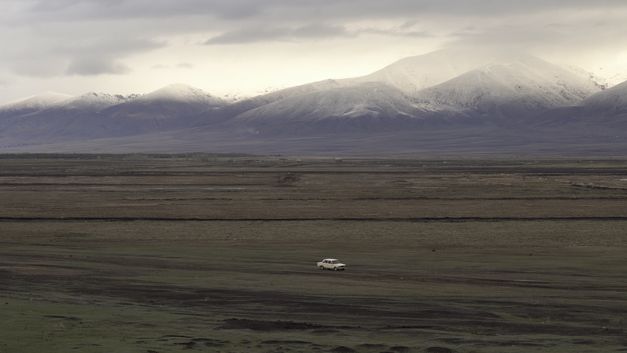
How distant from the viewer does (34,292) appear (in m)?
48.3

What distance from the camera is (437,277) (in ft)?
185

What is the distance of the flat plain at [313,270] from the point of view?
A: 124 feet

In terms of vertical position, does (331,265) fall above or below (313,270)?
above

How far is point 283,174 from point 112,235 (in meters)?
93.1

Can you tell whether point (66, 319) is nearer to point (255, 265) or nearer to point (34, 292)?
point (34, 292)

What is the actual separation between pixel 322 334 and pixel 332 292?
1146 cm

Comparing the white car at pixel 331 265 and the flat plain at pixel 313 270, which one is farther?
the white car at pixel 331 265

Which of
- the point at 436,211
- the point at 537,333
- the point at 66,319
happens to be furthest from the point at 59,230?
the point at 537,333

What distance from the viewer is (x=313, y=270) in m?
59.4

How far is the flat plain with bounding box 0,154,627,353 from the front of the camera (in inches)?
1491

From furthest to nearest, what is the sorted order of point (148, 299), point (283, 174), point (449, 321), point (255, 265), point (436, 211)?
point (283, 174) → point (436, 211) → point (255, 265) → point (148, 299) → point (449, 321)

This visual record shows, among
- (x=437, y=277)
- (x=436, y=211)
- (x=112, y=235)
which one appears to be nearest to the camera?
(x=437, y=277)

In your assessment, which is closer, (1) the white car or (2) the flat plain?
(2) the flat plain

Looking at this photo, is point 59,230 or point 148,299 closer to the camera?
point 148,299
